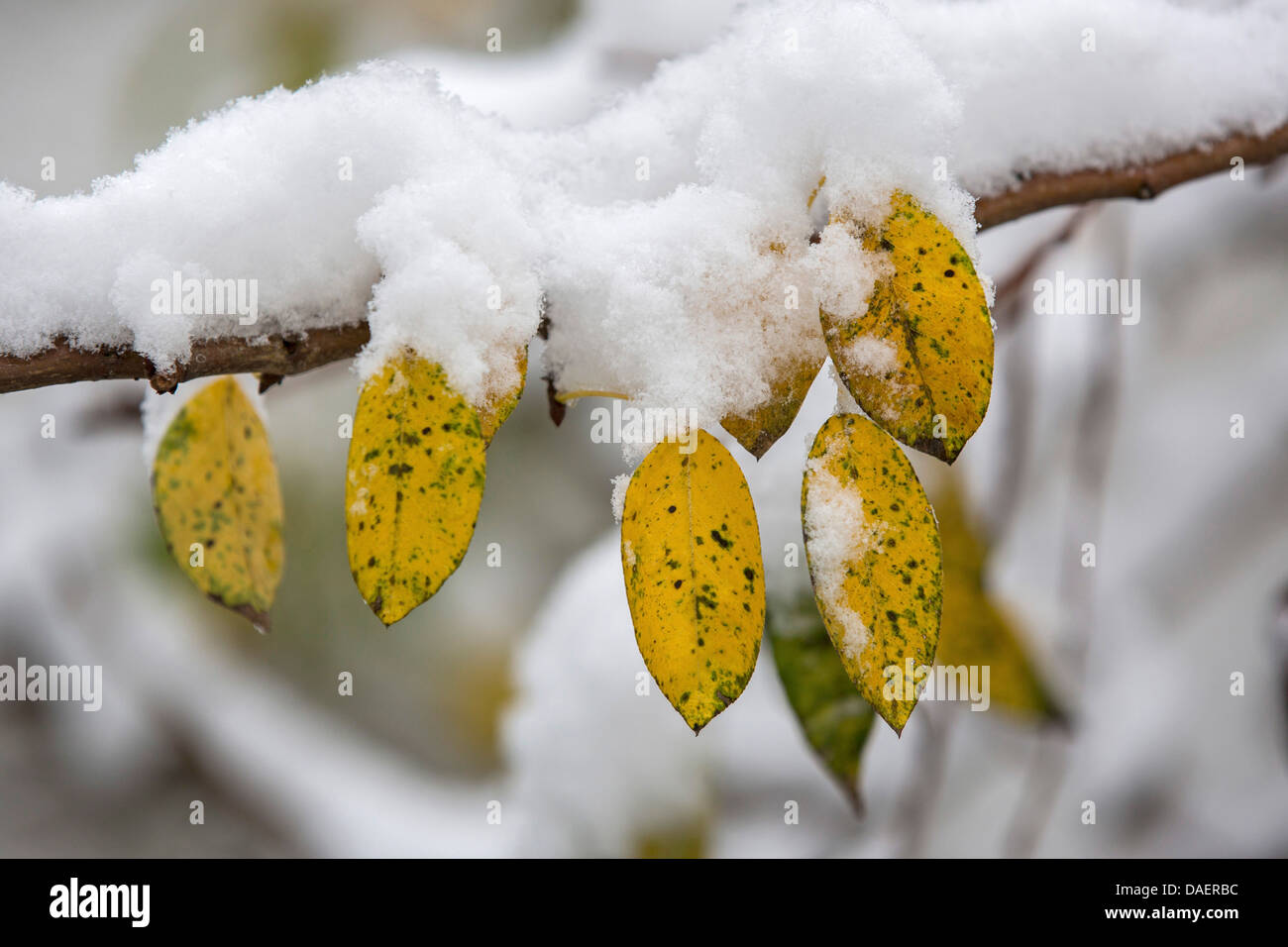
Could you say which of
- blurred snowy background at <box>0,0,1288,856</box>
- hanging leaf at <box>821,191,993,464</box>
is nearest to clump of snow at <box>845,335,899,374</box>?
hanging leaf at <box>821,191,993,464</box>

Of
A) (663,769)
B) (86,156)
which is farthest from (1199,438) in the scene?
(86,156)

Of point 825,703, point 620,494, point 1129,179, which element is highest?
point 1129,179

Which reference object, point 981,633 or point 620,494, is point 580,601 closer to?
point 981,633

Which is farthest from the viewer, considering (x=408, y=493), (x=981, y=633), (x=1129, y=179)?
(x=981, y=633)

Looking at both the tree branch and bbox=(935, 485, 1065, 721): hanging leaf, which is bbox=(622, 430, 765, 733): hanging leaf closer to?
the tree branch

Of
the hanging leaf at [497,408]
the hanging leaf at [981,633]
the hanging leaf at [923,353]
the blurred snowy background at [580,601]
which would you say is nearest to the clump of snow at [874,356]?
the hanging leaf at [923,353]

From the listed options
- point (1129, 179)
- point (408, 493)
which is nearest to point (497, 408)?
point (408, 493)
